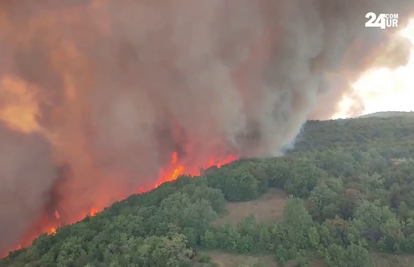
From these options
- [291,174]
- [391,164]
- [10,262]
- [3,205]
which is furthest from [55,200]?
[391,164]

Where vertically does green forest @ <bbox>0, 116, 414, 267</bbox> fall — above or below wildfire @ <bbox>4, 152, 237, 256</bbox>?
below

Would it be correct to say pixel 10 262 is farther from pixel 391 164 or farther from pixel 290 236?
pixel 391 164

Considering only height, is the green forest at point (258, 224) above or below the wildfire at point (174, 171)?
below

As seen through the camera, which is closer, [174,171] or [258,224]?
[258,224]

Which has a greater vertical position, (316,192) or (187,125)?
(187,125)

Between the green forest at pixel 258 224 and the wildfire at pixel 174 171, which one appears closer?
the green forest at pixel 258 224

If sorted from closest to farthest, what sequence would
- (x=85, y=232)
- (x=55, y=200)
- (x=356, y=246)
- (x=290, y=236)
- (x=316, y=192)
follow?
(x=356, y=246) < (x=290, y=236) < (x=85, y=232) < (x=316, y=192) < (x=55, y=200)

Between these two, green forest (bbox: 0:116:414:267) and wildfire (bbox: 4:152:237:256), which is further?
wildfire (bbox: 4:152:237:256)

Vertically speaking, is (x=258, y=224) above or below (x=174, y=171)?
below
